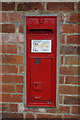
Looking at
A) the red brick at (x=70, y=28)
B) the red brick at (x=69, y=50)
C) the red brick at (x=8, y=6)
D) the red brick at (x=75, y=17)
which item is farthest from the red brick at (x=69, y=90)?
the red brick at (x=8, y=6)

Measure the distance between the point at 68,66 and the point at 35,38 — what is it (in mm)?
526

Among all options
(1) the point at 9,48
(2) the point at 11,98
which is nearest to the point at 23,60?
(1) the point at 9,48

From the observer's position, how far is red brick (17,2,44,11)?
2.43 m

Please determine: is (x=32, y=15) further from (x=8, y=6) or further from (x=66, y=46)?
(x=66, y=46)

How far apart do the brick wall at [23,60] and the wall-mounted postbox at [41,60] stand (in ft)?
0.26

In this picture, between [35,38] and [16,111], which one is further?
[16,111]

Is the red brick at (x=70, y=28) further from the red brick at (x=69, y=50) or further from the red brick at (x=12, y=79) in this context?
the red brick at (x=12, y=79)

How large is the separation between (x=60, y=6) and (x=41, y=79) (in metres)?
0.90

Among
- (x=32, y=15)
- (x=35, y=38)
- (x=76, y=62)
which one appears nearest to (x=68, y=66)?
(x=76, y=62)

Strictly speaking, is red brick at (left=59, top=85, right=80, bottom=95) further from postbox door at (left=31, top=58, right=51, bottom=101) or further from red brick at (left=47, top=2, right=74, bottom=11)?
red brick at (left=47, top=2, right=74, bottom=11)

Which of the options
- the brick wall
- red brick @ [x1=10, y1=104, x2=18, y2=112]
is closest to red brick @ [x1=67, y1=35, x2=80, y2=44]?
the brick wall

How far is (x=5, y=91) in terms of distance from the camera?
8.42 feet

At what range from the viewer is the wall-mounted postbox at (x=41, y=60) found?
2.41 m

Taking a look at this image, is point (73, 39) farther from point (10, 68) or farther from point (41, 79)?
point (10, 68)
